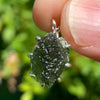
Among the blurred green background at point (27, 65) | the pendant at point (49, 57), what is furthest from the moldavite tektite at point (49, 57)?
the blurred green background at point (27, 65)

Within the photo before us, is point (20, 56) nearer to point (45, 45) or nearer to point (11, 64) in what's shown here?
point (11, 64)

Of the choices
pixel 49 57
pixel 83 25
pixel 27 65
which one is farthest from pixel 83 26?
pixel 27 65

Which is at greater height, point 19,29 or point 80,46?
point 80,46

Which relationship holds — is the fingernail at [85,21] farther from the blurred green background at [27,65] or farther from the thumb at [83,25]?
the blurred green background at [27,65]

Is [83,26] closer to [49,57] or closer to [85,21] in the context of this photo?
[85,21]

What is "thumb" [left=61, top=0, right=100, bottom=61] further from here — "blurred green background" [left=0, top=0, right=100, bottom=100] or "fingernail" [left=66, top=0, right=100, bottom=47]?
"blurred green background" [left=0, top=0, right=100, bottom=100]

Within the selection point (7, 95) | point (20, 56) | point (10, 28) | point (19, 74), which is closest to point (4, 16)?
point (10, 28)
